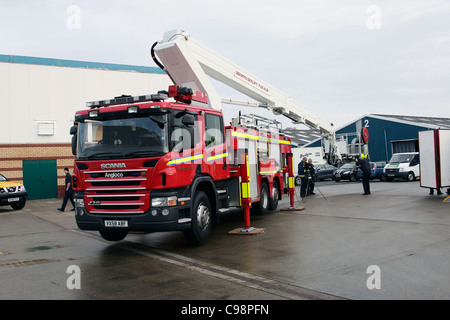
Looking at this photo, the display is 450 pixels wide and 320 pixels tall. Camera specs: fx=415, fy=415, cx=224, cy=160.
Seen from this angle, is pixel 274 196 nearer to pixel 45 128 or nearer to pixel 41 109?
pixel 45 128

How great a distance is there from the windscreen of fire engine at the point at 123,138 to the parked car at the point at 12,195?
10702 mm

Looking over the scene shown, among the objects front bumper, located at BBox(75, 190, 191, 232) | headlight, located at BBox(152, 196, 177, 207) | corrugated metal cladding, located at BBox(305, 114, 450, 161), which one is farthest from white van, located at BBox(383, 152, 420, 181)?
headlight, located at BBox(152, 196, 177, 207)

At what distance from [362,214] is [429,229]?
280 cm

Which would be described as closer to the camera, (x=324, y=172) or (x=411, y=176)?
(x=411, y=176)

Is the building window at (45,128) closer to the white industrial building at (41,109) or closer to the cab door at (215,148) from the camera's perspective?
the white industrial building at (41,109)

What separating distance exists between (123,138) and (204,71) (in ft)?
14.3

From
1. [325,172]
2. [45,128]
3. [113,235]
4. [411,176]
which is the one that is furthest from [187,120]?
[325,172]

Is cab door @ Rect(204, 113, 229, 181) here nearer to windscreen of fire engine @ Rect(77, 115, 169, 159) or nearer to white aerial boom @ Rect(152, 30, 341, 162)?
white aerial boom @ Rect(152, 30, 341, 162)

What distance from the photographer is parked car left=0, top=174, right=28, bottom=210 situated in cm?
1695

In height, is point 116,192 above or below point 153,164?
below

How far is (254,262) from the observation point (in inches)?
280

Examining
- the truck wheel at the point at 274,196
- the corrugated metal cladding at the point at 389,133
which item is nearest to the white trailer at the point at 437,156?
the truck wheel at the point at 274,196
